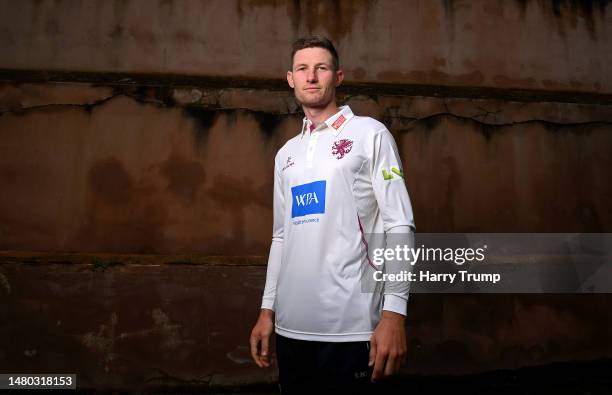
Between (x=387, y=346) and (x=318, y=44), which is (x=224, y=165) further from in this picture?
(x=387, y=346)

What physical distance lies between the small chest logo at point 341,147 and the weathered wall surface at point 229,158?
1085 mm

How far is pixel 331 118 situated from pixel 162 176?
1.35m

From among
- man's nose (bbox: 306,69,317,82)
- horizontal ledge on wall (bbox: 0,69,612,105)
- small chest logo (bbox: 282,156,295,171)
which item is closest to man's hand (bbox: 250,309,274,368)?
small chest logo (bbox: 282,156,295,171)

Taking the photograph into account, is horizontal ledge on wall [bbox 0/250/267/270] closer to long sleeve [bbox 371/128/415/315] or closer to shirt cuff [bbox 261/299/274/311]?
shirt cuff [bbox 261/299/274/311]

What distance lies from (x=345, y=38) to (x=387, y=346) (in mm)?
2156

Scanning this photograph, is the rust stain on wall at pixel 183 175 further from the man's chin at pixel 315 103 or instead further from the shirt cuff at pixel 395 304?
the shirt cuff at pixel 395 304

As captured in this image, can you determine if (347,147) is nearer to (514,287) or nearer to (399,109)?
(399,109)

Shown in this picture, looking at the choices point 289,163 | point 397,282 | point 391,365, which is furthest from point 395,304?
point 289,163

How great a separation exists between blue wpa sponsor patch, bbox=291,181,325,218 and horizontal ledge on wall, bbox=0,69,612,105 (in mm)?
1332

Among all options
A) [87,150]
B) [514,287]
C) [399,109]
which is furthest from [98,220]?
[514,287]

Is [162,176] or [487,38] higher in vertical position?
[487,38]

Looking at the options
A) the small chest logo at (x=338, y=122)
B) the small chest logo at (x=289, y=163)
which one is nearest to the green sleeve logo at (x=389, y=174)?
the small chest logo at (x=338, y=122)

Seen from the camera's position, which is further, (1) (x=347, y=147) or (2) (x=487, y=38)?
(2) (x=487, y=38)

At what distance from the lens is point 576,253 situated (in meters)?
2.51
